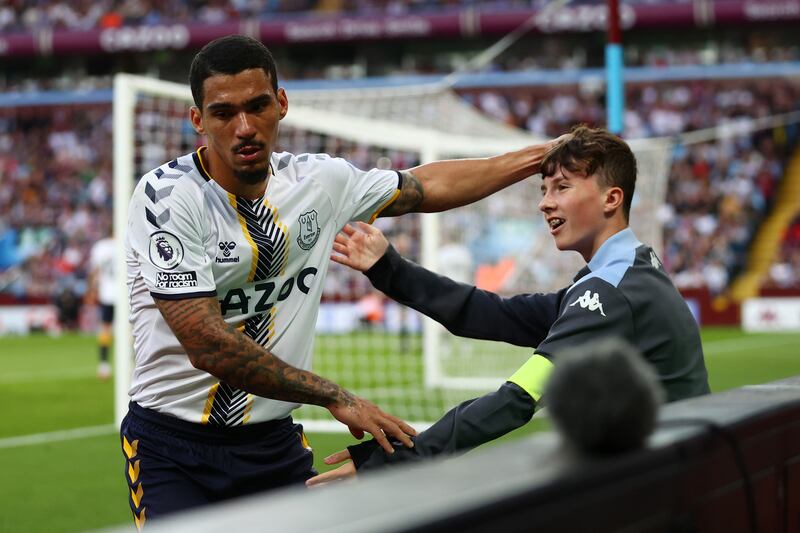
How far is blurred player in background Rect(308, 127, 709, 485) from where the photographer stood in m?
2.89

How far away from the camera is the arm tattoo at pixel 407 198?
12.6ft

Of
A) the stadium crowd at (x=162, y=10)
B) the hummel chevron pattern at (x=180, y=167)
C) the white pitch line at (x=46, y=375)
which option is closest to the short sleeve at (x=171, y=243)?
the hummel chevron pattern at (x=180, y=167)

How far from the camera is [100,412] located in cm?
1152

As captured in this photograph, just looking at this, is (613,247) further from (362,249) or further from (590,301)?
(362,249)

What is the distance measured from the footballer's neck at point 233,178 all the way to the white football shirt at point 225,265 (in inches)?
0.9

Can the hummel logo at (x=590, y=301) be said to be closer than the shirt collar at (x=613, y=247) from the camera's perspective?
Yes

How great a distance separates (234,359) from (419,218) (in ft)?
39.2

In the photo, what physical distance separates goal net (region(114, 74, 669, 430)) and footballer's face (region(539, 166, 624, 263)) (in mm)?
5617

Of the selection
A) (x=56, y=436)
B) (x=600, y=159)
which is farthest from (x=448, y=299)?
(x=56, y=436)

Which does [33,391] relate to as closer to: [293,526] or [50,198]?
[293,526]

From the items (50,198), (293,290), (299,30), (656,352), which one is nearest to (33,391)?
(293,290)

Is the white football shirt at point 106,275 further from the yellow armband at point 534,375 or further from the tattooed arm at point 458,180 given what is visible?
the yellow armband at point 534,375

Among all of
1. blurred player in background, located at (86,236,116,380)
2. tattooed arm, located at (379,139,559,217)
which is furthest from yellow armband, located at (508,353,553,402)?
blurred player in background, located at (86,236,116,380)

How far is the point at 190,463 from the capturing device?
337 centimetres
